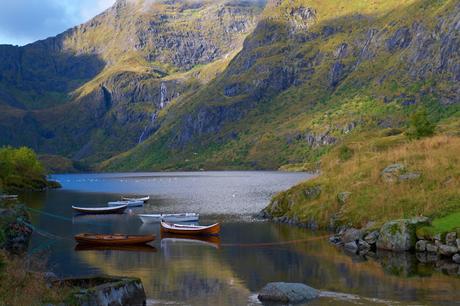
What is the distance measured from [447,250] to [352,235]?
12.3 meters

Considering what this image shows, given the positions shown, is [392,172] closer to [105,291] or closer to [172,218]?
[172,218]

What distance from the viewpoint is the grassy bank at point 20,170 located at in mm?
178500

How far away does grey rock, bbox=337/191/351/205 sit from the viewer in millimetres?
71500

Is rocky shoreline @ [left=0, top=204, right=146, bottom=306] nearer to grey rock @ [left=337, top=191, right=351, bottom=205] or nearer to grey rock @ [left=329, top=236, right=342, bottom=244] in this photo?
grey rock @ [left=329, top=236, right=342, bottom=244]

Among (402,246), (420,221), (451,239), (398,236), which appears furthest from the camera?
(398,236)

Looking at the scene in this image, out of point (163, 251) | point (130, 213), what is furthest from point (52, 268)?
point (130, 213)

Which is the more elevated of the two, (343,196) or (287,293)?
(343,196)

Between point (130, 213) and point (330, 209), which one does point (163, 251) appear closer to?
point (330, 209)

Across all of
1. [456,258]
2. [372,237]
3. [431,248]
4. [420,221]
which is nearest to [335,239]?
[372,237]

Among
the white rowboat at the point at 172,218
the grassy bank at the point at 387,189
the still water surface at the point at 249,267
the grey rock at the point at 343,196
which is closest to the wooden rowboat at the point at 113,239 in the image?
the still water surface at the point at 249,267

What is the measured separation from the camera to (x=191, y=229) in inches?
3071

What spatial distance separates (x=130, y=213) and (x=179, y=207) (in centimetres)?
1015

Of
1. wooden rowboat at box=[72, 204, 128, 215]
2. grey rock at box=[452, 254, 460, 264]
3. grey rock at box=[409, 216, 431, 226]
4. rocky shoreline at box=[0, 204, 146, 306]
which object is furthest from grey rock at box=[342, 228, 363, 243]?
wooden rowboat at box=[72, 204, 128, 215]

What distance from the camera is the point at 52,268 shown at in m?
51.5
